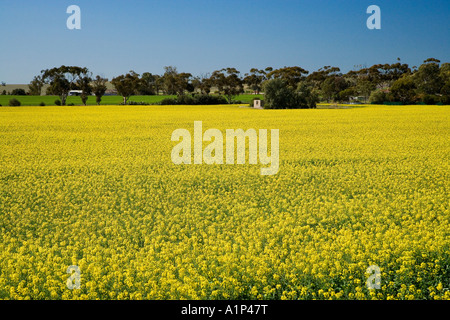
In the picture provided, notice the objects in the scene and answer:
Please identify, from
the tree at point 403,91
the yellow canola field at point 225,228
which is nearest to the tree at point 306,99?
the tree at point 403,91

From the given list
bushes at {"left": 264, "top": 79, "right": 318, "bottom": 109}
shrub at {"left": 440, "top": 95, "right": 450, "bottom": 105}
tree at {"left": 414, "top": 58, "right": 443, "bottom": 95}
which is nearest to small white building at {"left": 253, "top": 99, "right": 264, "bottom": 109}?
bushes at {"left": 264, "top": 79, "right": 318, "bottom": 109}

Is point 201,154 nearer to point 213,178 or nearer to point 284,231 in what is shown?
point 213,178

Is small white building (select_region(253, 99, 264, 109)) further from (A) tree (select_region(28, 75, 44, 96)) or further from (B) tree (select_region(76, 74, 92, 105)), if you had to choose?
(A) tree (select_region(28, 75, 44, 96))

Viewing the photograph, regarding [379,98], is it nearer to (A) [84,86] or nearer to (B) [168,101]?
(B) [168,101]

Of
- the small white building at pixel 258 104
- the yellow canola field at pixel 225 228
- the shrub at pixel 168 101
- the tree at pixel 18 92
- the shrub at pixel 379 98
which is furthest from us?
the tree at pixel 18 92

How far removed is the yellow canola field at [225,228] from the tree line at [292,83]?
48529 millimetres

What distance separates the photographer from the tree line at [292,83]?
66188 millimetres

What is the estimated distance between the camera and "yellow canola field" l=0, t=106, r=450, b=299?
6527 mm

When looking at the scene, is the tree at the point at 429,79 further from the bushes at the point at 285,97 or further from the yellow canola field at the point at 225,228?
the yellow canola field at the point at 225,228

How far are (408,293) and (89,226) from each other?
6.96 metres

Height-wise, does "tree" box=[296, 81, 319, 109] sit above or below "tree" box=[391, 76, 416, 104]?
below

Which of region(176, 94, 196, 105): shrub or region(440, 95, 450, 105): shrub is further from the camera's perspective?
region(176, 94, 196, 105): shrub

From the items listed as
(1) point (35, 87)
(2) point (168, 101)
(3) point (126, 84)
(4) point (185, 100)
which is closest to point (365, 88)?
(4) point (185, 100)

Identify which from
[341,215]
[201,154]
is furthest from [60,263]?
[201,154]
